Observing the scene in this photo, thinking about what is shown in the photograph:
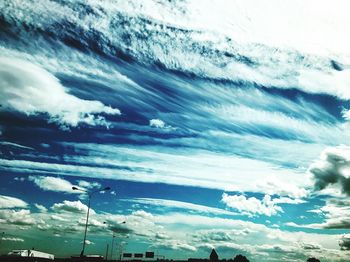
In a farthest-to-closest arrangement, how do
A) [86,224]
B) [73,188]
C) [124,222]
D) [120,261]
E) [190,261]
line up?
1. [190,261]
2. [120,261]
3. [124,222]
4. [86,224]
5. [73,188]

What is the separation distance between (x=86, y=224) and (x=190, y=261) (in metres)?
115

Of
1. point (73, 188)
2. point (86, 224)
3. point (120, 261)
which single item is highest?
point (73, 188)

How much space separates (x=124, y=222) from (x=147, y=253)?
2412cm

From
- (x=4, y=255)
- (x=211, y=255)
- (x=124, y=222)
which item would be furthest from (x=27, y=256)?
(x=211, y=255)

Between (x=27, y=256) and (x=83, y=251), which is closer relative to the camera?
(x=83, y=251)

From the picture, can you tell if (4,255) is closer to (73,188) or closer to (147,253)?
(147,253)

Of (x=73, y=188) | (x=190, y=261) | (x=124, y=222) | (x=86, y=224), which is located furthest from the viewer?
(x=190, y=261)

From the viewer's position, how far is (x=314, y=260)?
547 feet

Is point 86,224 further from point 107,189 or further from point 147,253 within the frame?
point 147,253

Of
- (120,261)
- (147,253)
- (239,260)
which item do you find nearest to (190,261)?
(239,260)

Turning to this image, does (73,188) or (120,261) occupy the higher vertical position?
(73,188)

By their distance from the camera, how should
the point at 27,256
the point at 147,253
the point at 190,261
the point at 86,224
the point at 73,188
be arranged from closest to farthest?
1. the point at 73,188
2. the point at 86,224
3. the point at 27,256
4. the point at 147,253
5. the point at 190,261

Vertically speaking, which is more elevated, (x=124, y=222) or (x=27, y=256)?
(x=124, y=222)

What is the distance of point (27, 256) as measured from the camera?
325 feet
